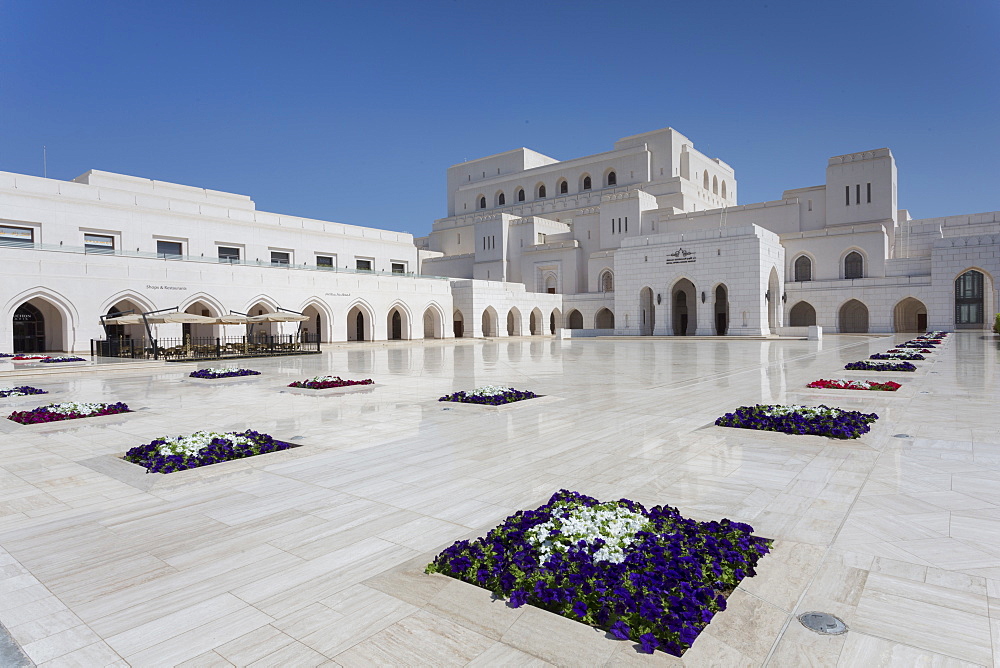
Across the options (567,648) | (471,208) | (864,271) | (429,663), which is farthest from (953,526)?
(471,208)

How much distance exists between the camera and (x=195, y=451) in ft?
21.2

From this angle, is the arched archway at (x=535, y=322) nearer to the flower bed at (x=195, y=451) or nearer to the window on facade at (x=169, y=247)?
the window on facade at (x=169, y=247)

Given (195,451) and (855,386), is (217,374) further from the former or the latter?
(855,386)

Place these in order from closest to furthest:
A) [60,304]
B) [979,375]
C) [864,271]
Answer: [979,375] → [60,304] → [864,271]

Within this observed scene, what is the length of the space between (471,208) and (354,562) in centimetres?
7128

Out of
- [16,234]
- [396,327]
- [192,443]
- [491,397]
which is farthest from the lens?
[396,327]

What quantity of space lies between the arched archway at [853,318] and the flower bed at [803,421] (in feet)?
145

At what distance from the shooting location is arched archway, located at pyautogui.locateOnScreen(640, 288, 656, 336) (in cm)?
4700

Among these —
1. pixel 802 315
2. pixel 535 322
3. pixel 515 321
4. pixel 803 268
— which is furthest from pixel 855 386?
pixel 535 322

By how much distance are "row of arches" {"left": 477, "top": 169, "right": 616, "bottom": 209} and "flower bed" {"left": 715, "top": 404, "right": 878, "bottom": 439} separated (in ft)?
189

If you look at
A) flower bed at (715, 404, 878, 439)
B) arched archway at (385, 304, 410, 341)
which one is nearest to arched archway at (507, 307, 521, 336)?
arched archway at (385, 304, 410, 341)

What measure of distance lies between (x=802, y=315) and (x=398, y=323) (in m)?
34.5

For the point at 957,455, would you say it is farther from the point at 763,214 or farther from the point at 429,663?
the point at 763,214

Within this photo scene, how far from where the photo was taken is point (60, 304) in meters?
27.7
